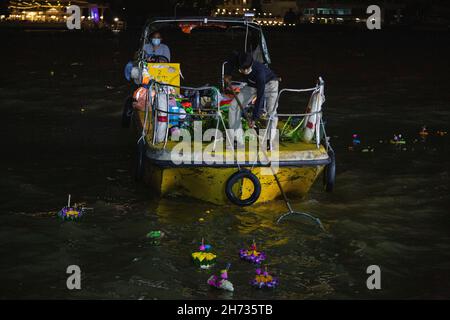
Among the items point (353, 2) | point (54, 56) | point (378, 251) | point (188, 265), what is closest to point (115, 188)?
point (188, 265)

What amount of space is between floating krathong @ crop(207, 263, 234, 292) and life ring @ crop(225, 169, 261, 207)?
2159 mm

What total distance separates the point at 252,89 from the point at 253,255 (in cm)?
301

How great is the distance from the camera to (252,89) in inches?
479

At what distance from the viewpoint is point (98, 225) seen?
11516 millimetres

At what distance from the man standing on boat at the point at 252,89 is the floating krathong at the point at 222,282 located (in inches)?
115

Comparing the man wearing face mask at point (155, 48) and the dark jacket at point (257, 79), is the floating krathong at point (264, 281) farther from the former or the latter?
the man wearing face mask at point (155, 48)

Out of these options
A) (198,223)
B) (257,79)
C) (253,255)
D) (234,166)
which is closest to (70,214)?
(198,223)

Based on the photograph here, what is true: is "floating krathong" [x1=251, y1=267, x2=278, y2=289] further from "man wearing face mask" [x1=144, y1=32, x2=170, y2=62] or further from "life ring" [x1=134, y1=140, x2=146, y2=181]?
"man wearing face mask" [x1=144, y1=32, x2=170, y2=62]

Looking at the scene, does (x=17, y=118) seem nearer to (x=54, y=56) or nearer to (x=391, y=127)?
(x=391, y=127)

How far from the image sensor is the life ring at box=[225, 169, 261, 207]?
1140cm

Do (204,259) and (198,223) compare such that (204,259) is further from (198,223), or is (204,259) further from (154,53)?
(154,53)

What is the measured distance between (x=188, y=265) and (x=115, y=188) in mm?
3874

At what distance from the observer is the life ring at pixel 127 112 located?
17016 mm

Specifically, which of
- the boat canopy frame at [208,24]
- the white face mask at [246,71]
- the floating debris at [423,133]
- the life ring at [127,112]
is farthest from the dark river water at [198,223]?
the boat canopy frame at [208,24]
